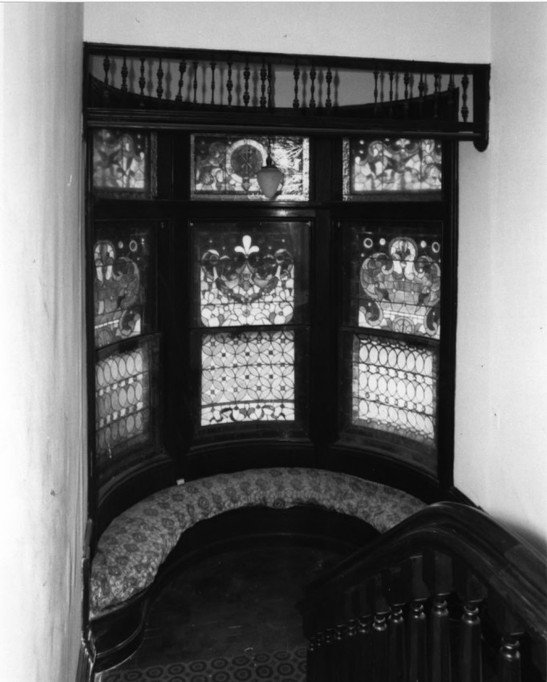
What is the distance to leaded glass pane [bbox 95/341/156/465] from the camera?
184 inches

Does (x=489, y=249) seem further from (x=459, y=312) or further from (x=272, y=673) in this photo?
(x=272, y=673)

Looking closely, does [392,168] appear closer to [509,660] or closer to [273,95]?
[273,95]

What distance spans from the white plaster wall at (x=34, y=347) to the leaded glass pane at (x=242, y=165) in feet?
9.36

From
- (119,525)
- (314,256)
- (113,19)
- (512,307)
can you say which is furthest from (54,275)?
(314,256)

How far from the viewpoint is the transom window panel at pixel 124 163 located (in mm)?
4477

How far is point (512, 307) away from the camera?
12.2 ft

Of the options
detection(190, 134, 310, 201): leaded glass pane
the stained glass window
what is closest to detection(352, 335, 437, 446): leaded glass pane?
the stained glass window

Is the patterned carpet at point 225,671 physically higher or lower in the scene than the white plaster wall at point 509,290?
lower

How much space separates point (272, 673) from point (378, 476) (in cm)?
160

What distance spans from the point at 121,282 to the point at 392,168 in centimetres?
185

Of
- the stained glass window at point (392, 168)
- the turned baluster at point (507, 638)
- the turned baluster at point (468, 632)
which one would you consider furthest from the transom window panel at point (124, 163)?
the turned baluster at point (507, 638)

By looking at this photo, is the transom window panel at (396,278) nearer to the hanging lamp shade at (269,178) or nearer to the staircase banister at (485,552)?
the hanging lamp shade at (269,178)

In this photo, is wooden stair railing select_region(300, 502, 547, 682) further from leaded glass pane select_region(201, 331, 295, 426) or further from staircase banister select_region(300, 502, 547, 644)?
leaded glass pane select_region(201, 331, 295, 426)

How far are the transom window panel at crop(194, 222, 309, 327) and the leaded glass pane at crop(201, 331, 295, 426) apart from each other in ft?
0.43
